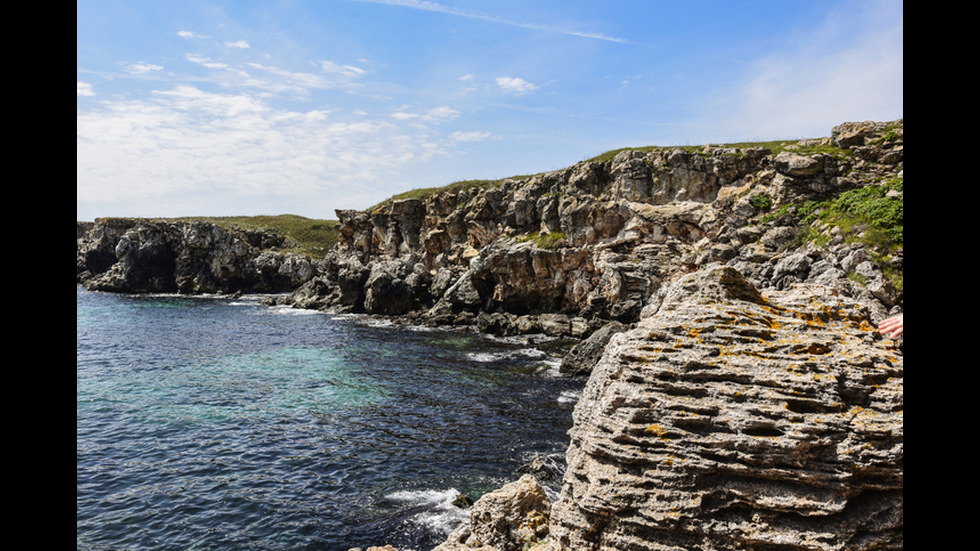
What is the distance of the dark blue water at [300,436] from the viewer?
1825cm

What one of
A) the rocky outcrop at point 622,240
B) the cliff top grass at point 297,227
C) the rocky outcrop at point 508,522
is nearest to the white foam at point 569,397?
the rocky outcrop at point 622,240

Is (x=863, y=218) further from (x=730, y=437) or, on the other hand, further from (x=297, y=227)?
(x=297, y=227)

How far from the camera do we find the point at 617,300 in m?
53.0

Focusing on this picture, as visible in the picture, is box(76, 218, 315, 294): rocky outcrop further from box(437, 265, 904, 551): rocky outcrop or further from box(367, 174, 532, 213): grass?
box(437, 265, 904, 551): rocky outcrop

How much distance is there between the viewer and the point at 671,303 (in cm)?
1058

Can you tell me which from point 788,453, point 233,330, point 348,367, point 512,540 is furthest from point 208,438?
point 233,330

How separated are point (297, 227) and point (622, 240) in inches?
4376

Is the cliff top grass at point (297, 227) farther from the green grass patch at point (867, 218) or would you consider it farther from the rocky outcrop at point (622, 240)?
the green grass patch at point (867, 218)

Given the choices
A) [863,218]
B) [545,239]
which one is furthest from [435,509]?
[545,239]

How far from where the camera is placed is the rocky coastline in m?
7.86

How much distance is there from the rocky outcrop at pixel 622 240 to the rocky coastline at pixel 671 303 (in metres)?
0.23
